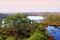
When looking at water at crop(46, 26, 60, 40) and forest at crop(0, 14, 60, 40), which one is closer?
forest at crop(0, 14, 60, 40)

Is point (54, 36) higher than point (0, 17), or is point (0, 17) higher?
point (0, 17)

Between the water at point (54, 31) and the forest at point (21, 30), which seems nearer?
the forest at point (21, 30)

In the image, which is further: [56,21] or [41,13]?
[41,13]

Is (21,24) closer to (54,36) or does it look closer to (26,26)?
(26,26)

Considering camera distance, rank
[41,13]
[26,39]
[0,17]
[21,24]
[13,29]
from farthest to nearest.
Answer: [41,13], [0,17], [21,24], [13,29], [26,39]

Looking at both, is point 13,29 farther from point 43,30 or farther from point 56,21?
point 56,21

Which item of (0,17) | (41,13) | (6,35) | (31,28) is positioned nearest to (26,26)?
(31,28)

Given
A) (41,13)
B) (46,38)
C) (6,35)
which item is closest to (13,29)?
(6,35)

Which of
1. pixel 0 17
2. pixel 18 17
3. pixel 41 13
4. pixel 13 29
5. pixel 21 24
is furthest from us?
pixel 41 13

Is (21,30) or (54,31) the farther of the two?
(54,31)
